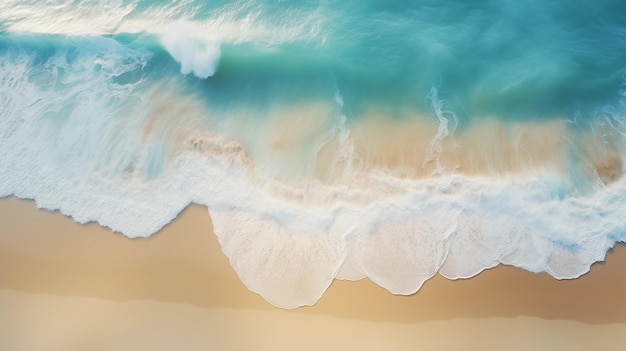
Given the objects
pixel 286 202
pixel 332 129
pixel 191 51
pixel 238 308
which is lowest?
pixel 238 308

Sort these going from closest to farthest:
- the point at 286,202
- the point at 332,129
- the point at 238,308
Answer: the point at 238,308 → the point at 286,202 → the point at 332,129

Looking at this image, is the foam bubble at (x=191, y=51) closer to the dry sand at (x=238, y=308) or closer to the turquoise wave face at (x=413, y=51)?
the turquoise wave face at (x=413, y=51)

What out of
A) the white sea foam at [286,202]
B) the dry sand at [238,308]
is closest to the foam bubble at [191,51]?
A: the white sea foam at [286,202]

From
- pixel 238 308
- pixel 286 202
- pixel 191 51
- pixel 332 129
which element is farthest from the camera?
pixel 191 51

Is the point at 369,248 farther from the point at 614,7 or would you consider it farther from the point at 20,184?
the point at 614,7

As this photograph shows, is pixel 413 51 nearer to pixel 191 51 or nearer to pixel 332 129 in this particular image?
pixel 332 129

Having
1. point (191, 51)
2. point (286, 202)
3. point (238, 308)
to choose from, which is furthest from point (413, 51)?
point (238, 308)

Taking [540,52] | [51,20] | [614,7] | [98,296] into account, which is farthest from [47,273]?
[614,7]
